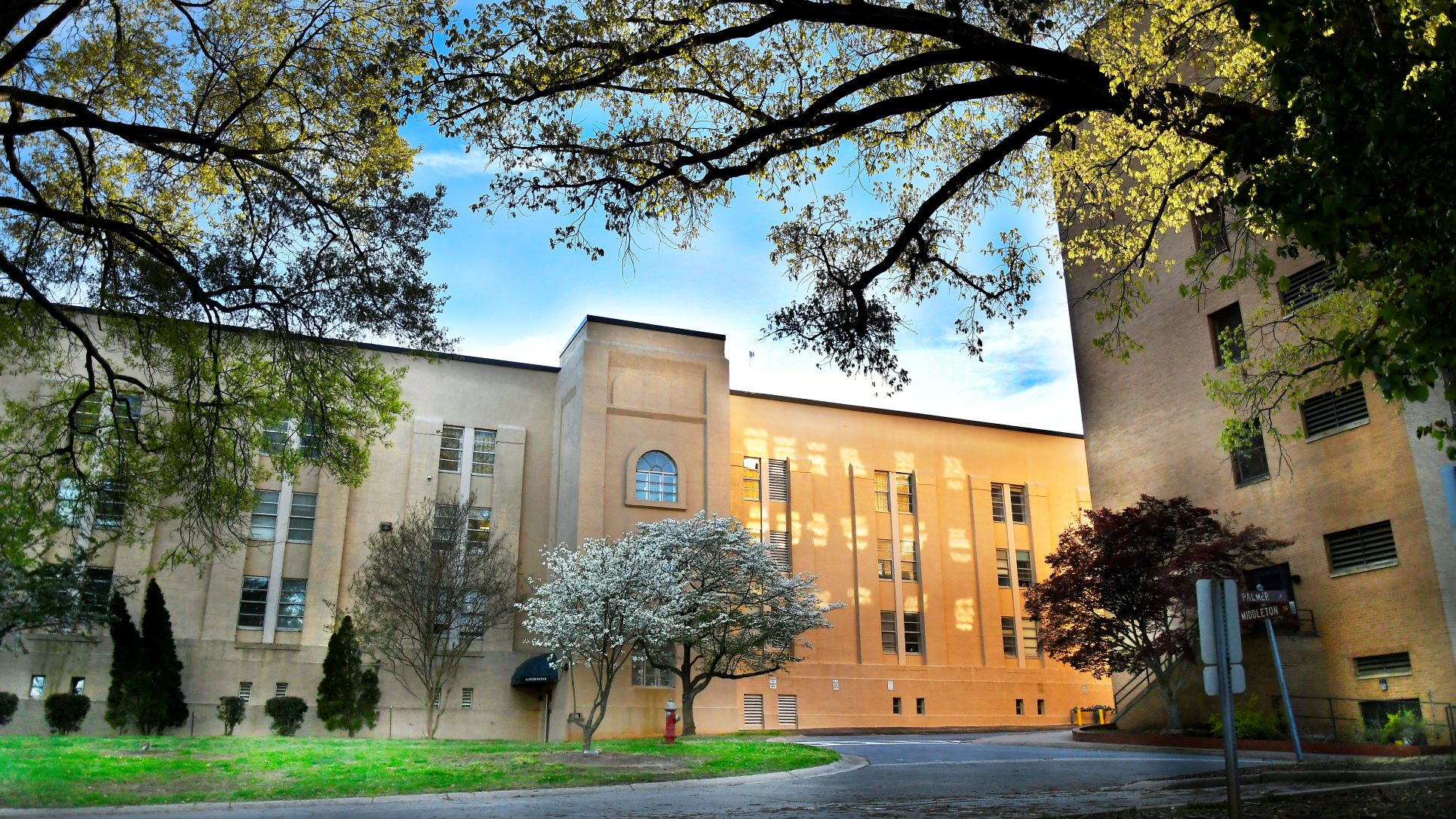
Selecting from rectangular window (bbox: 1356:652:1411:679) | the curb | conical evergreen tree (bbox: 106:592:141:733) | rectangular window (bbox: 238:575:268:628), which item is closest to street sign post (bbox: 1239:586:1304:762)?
rectangular window (bbox: 1356:652:1411:679)

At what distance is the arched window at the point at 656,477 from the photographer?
125 feet

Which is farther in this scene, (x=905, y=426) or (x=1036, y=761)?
(x=905, y=426)

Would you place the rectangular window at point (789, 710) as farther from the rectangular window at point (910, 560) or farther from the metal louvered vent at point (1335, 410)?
the metal louvered vent at point (1335, 410)

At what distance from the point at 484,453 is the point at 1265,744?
28523mm

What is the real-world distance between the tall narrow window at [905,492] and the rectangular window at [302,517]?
2406cm

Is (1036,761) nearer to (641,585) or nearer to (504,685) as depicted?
(641,585)

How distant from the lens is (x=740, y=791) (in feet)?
45.3

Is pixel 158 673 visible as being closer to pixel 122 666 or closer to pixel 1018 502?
pixel 122 666

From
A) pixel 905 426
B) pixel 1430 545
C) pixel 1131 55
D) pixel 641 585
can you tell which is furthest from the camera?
pixel 905 426

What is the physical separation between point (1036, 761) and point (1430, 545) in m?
10.6

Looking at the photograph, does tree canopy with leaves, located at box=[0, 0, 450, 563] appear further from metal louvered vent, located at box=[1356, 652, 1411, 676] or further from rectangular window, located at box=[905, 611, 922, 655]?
rectangular window, located at box=[905, 611, 922, 655]

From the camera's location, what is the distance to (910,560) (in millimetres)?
44156

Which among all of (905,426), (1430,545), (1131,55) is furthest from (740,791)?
(905,426)

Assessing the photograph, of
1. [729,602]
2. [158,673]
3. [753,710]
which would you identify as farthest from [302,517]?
[753,710]
